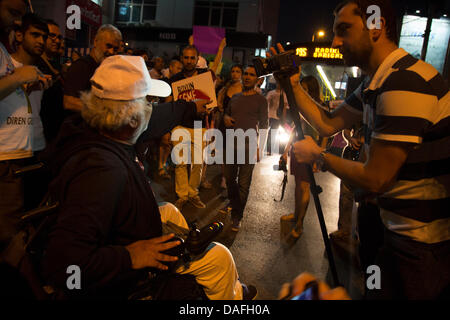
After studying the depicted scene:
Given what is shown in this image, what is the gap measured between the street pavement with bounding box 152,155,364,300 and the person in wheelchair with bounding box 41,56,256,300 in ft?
5.23

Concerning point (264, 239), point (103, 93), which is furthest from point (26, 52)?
point (264, 239)

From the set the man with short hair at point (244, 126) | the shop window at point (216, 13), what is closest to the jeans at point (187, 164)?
the man with short hair at point (244, 126)

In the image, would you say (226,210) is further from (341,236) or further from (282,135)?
(282,135)

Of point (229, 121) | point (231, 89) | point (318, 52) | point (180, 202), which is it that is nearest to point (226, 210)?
point (180, 202)

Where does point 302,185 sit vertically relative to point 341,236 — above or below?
above

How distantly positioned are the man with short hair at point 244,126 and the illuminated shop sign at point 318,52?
215 inches

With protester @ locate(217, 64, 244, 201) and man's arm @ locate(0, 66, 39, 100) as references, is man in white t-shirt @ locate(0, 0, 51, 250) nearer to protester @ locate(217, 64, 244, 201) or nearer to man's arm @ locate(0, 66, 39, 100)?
man's arm @ locate(0, 66, 39, 100)

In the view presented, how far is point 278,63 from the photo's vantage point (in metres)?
1.84

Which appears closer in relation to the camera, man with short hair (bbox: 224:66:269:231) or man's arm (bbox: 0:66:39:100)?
man's arm (bbox: 0:66:39:100)

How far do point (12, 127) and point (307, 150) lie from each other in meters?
2.49

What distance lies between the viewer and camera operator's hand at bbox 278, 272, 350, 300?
1.04 m

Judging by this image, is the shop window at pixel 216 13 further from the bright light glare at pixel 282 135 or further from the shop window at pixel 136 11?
the bright light glare at pixel 282 135

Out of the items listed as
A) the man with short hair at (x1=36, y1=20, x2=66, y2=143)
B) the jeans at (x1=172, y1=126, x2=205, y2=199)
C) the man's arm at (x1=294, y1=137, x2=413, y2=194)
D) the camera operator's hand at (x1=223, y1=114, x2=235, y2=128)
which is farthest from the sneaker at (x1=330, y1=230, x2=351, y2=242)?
the man with short hair at (x1=36, y1=20, x2=66, y2=143)
